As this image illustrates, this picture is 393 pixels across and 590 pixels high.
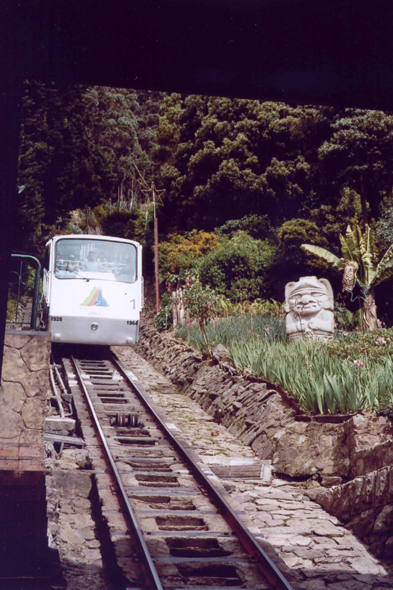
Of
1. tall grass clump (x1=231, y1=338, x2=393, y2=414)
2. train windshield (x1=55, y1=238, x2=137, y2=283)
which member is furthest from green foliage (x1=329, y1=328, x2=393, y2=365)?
train windshield (x1=55, y1=238, x2=137, y2=283)

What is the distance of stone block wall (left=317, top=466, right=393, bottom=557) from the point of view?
6.27 meters

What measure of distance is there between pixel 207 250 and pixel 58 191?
29.1 feet

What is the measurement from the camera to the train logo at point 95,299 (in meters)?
15.9

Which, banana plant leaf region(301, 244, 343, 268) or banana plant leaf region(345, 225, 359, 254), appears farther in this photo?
→ banana plant leaf region(301, 244, 343, 268)

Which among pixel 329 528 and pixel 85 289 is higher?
pixel 85 289

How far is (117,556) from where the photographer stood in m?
5.62

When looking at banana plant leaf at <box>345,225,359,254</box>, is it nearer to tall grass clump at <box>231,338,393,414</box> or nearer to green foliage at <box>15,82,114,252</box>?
tall grass clump at <box>231,338,393,414</box>

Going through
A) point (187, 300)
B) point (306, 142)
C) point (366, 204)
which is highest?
point (306, 142)

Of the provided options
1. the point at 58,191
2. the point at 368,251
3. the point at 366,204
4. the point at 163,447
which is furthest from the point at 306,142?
the point at 163,447

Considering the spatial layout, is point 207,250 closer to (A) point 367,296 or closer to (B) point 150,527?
(A) point 367,296

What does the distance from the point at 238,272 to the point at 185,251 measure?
13.8ft

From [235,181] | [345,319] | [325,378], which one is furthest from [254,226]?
[325,378]

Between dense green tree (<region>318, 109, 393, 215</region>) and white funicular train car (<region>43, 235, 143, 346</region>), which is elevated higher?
dense green tree (<region>318, 109, 393, 215</region>)

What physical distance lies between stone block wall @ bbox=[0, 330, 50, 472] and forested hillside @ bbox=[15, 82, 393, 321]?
1738 cm
